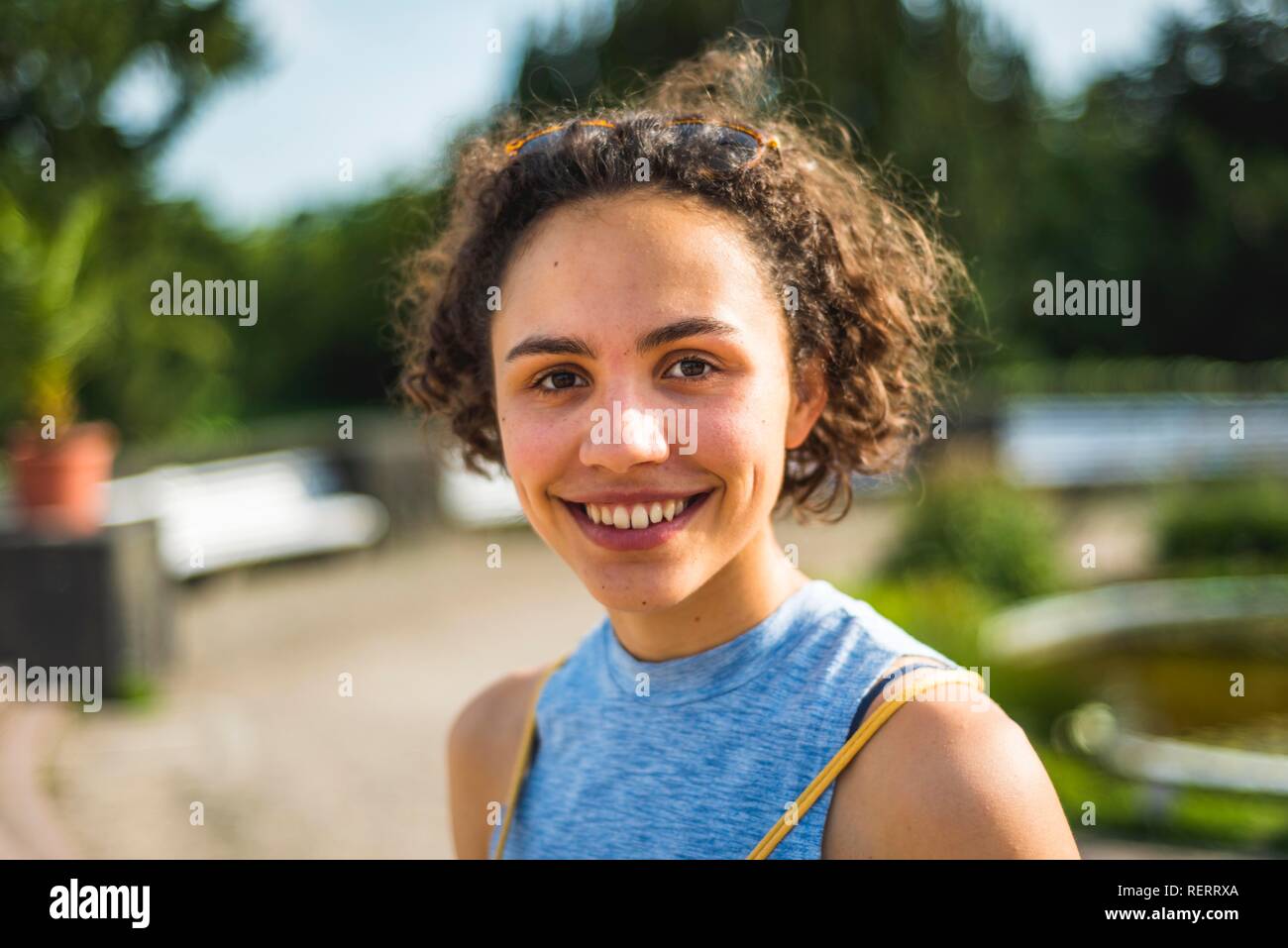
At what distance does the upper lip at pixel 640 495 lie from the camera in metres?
1.51

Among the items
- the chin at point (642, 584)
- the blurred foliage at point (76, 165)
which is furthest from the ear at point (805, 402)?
the blurred foliage at point (76, 165)

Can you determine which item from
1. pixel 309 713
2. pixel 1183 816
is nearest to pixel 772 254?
pixel 1183 816

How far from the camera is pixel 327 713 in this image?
22.2 feet

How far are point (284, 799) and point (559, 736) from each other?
419 cm

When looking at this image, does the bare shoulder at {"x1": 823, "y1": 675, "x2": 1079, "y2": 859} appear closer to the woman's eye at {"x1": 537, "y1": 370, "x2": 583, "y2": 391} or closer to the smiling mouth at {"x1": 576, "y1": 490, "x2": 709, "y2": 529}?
the smiling mouth at {"x1": 576, "y1": 490, "x2": 709, "y2": 529}

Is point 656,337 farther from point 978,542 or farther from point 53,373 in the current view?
point 53,373

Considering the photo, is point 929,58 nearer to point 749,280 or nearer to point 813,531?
point 813,531

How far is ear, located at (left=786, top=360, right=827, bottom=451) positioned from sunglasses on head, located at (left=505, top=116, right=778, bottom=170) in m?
0.29

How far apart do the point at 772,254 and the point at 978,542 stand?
6.87 metres

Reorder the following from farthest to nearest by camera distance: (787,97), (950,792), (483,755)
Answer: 1. (787,97)
2. (483,755)
3. (950,792)

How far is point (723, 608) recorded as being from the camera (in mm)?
1608

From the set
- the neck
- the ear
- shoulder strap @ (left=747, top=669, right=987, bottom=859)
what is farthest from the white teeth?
shoulder strap @ (left=747, top=669, right=987, bottom=859)

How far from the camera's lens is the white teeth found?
5.00ft
